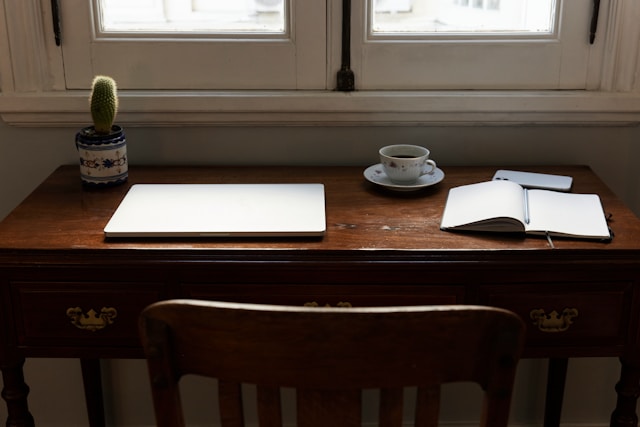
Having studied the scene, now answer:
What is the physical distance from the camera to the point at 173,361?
897 millimetres

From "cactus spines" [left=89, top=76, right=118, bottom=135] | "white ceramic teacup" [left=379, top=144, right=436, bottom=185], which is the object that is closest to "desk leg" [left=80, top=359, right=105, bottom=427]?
"cactus spines" [left=89, top=76, right=118, bottom=135]

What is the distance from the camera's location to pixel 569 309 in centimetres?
137

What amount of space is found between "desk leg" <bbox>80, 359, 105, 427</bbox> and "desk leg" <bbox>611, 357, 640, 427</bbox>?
3.63 ft

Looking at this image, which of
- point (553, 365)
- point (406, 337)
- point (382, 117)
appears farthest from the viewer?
point (553, 365)

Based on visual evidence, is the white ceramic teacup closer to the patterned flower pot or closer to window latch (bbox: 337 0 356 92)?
window latch (bbox: 337 0 356 92)

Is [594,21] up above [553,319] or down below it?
above

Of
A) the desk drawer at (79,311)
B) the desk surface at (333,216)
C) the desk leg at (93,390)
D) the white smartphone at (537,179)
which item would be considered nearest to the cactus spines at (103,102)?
the desk surface at (333,216)

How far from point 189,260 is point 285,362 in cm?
48

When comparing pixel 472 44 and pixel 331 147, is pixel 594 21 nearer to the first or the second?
pixel 472 44

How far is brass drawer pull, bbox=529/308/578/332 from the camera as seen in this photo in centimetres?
137

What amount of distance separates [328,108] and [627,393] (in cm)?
79

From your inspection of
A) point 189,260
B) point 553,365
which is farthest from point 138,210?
point 553,365

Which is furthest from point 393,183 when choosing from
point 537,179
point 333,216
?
point 537,179

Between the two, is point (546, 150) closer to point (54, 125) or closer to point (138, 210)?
Result: point (138, 210)
